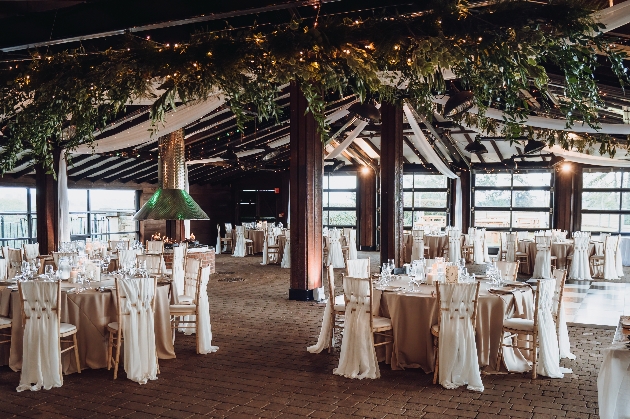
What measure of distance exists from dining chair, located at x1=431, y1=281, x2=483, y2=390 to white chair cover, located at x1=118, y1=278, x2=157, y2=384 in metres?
2.69

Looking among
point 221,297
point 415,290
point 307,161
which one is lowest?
point 221,297

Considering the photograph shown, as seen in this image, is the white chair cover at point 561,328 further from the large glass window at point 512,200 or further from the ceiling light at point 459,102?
the large glass window at point 512,200

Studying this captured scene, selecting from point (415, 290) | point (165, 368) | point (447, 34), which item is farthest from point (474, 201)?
point (447, 34)

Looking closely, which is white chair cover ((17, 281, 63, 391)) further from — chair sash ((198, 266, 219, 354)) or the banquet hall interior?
chair sash ((198, 266, 219, 354))

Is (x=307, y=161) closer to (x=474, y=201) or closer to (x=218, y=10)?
(x=218, y=10)

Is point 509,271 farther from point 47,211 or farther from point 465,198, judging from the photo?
point 465,198

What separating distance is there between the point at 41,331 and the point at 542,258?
9.89 m

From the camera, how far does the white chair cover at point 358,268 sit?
22.5ft

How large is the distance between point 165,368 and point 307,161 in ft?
14.9

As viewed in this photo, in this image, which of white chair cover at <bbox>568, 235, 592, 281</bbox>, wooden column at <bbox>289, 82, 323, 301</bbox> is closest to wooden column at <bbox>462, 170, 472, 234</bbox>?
white chair cover at <bbox>568, 235, 592, 281</bbox>

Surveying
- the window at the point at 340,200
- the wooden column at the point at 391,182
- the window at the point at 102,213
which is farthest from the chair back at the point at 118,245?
the window at the point at 340,200

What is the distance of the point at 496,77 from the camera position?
3.55 metres

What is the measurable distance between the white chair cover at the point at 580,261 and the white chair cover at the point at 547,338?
7096 mm

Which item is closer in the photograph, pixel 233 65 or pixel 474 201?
pixel 233 65
